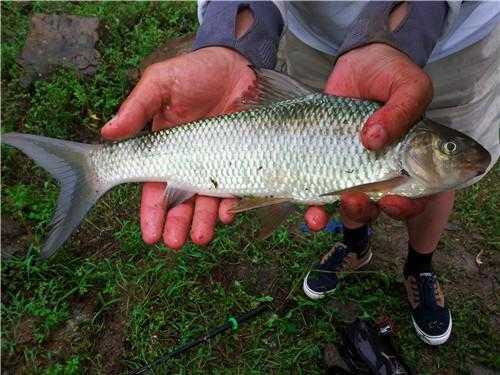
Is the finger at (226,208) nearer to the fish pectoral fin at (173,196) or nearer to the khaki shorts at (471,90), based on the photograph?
the fish pectoral fin at (173,196)

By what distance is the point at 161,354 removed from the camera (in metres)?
3.44

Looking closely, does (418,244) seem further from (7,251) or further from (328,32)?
(7,251)

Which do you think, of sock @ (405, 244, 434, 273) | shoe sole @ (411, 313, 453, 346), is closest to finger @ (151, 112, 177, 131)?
sock @ (405, 244, 434, 273)

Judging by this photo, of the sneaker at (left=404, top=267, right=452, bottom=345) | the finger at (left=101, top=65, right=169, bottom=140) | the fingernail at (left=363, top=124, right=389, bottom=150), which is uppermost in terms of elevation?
the fingernail at (left=363, top=124, right=389, bottom=150)

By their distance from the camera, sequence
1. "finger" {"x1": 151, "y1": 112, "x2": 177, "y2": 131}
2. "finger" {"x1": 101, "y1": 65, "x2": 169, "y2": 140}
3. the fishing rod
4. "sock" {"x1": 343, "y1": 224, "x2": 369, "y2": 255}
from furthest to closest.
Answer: "sock" {"x1": 343, "y1": 224, "x2": 369, "y2": 255}, the fishing rod, "finger" {"x1": 151, "y1": 112, "x2": 177, "y2": 131}, "finger" {"x1": 101, "y1": 65, "x2": 169, "y2": 140}

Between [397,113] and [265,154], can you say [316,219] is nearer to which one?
[265,154]

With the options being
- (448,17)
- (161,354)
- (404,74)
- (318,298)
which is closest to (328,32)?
(448,17)

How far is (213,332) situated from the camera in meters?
3.41

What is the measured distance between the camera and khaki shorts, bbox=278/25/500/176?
110 inches

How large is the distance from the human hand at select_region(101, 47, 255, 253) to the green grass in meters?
0.98

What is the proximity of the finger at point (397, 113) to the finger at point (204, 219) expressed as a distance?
37.9 inches

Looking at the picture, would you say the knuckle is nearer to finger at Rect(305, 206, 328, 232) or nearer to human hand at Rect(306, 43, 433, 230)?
human hand at Rect(306, 43, 433, 230)

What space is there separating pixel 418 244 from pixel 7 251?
2.98 meters

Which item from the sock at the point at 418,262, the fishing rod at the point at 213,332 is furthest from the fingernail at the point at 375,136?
the fishing rod at the point at 213,332
